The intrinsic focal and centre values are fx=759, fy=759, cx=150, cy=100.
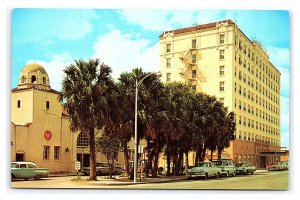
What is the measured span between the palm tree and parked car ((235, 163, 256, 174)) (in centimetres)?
370

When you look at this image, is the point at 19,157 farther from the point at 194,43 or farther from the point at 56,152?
the point at 194,43

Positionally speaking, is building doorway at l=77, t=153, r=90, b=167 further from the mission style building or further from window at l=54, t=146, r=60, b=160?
window at l=54, t=146, r=60, b=160

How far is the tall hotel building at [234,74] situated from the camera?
19.6m

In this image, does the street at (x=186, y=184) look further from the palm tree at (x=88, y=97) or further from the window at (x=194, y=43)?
the window at (x=194, y=43)

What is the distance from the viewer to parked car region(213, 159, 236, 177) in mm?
19781

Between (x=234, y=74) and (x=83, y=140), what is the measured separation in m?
4.35

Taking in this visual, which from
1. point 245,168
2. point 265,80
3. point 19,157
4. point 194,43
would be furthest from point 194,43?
point 19,157

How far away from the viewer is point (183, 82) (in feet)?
66.6

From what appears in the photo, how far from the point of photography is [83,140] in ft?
65.0

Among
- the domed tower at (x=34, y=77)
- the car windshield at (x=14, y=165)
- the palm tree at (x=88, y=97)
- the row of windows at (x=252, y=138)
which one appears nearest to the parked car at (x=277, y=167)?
the row of windows at (x=252, y=138)

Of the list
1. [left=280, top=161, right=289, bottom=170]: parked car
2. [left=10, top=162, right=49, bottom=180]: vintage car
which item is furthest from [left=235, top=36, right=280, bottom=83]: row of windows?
[left=10, top=162, right=49, bottom=180]: vintage car

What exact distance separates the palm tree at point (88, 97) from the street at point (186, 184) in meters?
0.54
